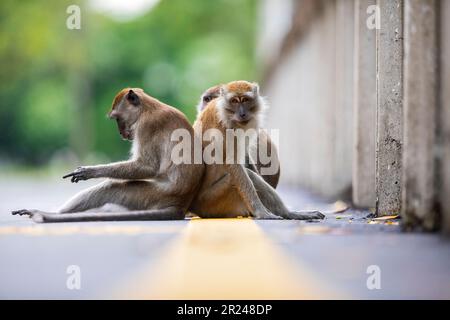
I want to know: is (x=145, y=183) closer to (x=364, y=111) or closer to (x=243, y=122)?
(x=243, y=122)

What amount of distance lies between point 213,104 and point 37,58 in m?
42.9

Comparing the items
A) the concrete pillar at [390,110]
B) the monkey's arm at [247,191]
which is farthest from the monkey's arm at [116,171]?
the concrete pillar at [390,110]

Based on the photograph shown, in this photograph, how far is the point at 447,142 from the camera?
759 cm

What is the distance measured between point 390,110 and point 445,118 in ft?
6.33

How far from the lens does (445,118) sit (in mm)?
7641

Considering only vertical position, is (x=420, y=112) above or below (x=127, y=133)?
above

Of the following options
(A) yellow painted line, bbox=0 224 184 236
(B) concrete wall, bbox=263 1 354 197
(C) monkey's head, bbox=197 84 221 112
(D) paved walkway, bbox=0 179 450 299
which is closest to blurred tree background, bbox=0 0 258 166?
(B) concrete wall, bbox=263 1 354 197

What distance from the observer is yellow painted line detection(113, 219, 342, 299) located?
550cm

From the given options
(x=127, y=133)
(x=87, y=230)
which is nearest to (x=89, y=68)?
(x=127, y=133)

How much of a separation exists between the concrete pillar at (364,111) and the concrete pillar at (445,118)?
3.62 metres

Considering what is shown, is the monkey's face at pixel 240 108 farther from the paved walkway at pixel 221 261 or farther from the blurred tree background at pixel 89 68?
A: the blurred tree background at pixel 89 68

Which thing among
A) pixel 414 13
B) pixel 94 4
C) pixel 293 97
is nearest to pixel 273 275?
pixel 414 13

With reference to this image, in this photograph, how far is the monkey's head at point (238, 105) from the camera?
9677 millimetres
